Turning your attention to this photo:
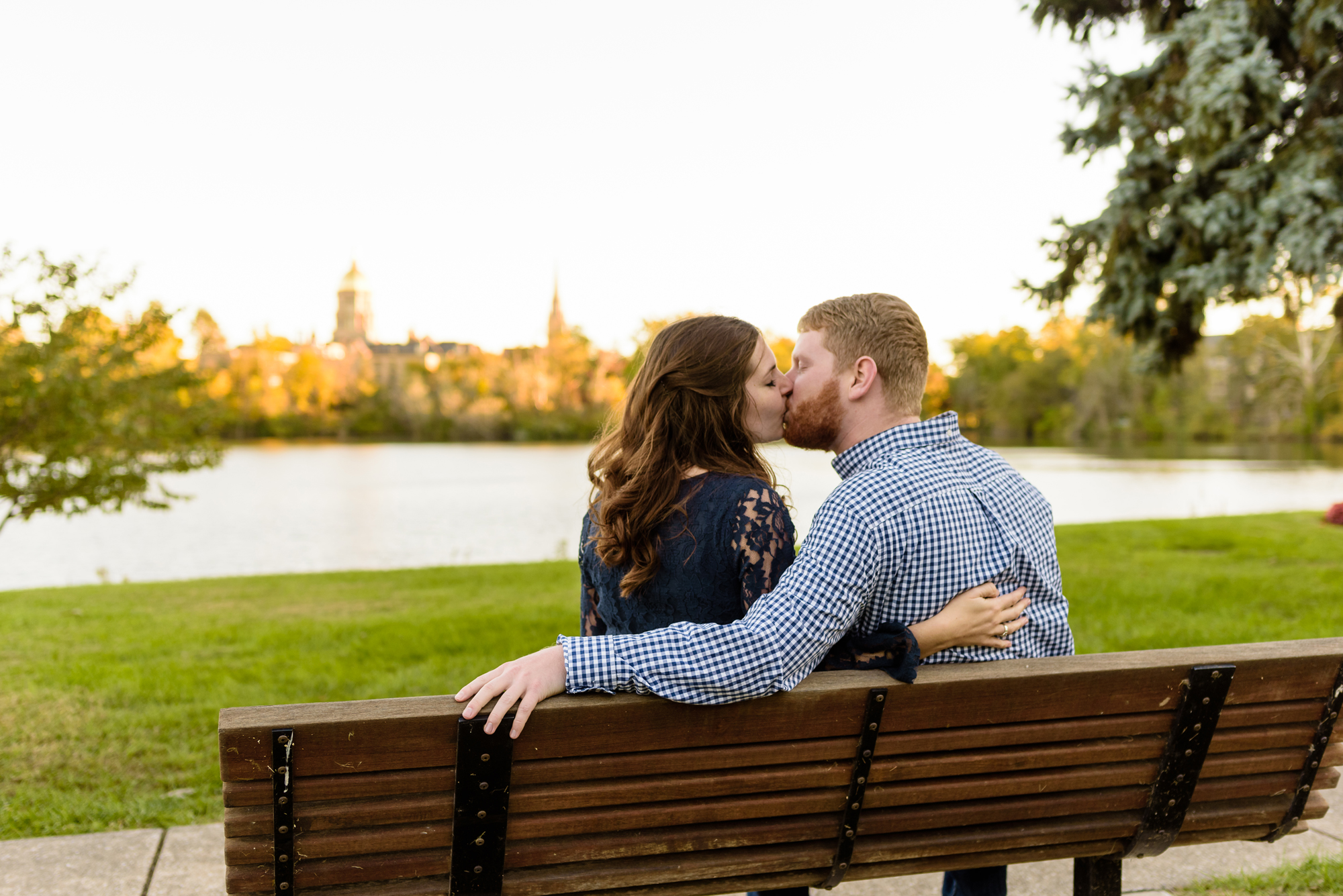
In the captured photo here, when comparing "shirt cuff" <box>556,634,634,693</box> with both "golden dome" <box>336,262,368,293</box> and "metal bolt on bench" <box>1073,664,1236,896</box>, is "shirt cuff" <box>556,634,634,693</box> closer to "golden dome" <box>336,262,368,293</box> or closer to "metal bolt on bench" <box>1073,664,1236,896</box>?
"metal bolt on bench" <box>1073,664,1236,896</box>

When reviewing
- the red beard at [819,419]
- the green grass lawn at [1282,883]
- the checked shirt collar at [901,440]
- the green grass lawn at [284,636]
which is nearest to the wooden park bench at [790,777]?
the checked shirt collar at [901,440]

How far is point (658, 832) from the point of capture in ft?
6.13

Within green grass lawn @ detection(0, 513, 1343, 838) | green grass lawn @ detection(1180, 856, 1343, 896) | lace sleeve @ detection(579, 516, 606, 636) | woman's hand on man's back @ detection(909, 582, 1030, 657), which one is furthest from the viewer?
green grass lawn @ detection(0, 513, 1343, 838)

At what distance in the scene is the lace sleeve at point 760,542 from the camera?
2.03m

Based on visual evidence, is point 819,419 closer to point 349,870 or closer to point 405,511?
point 349,870

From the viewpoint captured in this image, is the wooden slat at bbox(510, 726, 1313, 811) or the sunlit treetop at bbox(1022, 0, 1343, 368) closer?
the wooden slat at bbox(510, 726, 1313, 811)

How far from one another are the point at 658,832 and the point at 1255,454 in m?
55.0

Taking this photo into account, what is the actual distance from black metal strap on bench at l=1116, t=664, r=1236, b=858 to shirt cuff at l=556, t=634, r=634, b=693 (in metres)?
1.14

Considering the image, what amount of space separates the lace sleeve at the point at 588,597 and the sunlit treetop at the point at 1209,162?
8.81m

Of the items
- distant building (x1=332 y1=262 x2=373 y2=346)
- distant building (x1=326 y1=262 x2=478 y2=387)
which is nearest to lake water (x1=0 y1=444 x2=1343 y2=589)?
distant building (x1=326 y1=262 x2=478 y2=387)

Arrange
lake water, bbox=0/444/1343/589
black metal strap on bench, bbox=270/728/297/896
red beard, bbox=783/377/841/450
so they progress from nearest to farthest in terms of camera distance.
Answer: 1. black metal strap on bench, bbox=270/728/297/896
2. red beard, bbox=783/377/841/450
3. lake water, bbox=0/444/1343/589

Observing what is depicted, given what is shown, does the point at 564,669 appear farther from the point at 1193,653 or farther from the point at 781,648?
the point at 1193,653

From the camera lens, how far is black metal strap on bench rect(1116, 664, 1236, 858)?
2033 mm

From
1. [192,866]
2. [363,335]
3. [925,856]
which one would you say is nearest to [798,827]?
[925,856]
